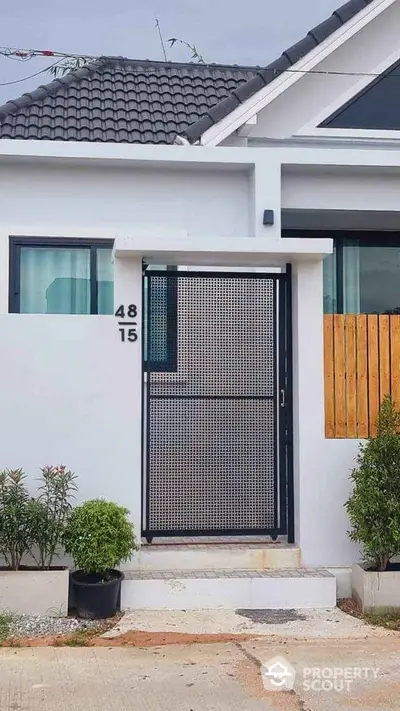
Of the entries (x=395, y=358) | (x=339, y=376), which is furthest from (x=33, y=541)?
(x=395, y=358)

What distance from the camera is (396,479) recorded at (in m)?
6.29

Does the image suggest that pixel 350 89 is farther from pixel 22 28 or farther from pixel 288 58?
pixel 22 28

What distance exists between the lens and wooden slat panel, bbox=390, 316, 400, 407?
279 inches

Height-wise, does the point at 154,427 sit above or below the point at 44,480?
above

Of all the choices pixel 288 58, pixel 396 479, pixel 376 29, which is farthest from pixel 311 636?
pixel 376 29

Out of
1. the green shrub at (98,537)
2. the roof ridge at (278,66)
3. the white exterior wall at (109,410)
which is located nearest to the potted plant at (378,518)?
the white exterior wall at (109,410)

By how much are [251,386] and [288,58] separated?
4.89m

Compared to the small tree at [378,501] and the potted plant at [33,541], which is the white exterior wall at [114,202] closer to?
the potted plant at [33,541]

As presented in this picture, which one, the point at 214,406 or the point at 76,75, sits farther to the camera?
the point at 76,75

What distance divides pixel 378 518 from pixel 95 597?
2.34 metres

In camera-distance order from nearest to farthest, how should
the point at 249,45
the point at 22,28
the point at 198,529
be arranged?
the point at 198,529
the point at 22,28
the point at 249,45

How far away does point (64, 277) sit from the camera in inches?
364

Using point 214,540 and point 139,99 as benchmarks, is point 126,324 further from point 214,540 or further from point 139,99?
point 139,99

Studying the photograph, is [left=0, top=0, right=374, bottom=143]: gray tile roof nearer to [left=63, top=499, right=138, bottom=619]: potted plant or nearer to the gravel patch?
[left=63, top=499, right=138, bottom=619]: potted plant
